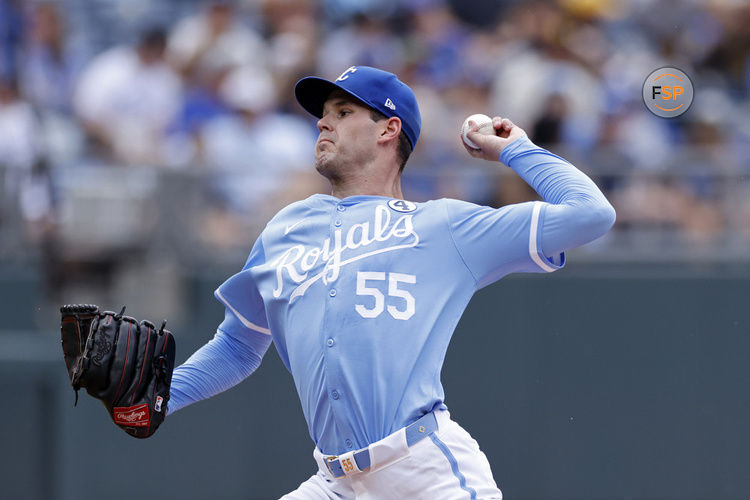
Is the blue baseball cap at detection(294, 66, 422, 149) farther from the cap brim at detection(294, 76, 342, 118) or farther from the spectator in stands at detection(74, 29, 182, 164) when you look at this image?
the spectator in stands at detection(74, 29, 182, 164)

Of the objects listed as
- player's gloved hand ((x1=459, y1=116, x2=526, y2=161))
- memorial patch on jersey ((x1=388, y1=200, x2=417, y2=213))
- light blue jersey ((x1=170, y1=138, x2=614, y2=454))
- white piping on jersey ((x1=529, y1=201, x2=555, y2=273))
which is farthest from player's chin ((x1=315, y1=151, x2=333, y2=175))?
white piping on jersey ((x1=529, y1=201, x2=555, y2=273))

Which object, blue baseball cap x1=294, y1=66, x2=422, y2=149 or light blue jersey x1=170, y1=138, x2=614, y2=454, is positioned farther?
blue baseball cap x1=294, y1=66, x2=422, y2=149

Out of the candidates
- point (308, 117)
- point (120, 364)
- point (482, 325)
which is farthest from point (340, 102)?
point (308, 117)

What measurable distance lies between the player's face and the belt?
1006 mm

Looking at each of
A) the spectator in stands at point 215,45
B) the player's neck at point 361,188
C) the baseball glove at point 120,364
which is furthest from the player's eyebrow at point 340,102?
the spectator in stands at point 215,45

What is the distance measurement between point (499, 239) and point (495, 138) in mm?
412

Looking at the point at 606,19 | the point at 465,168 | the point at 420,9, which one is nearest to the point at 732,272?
the point at 465,168

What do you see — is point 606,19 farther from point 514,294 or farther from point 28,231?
point 28,231

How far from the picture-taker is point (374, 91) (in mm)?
4105

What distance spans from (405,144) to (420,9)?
6151 mm

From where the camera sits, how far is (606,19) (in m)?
9.95

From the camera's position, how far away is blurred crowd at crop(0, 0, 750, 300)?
25.3ft

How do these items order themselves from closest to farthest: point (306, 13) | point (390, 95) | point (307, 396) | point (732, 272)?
point (307, 396) → point (390, 95) → point (732, 272) → point (306, 13)

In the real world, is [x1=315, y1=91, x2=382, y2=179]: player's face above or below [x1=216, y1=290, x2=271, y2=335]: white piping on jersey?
above
